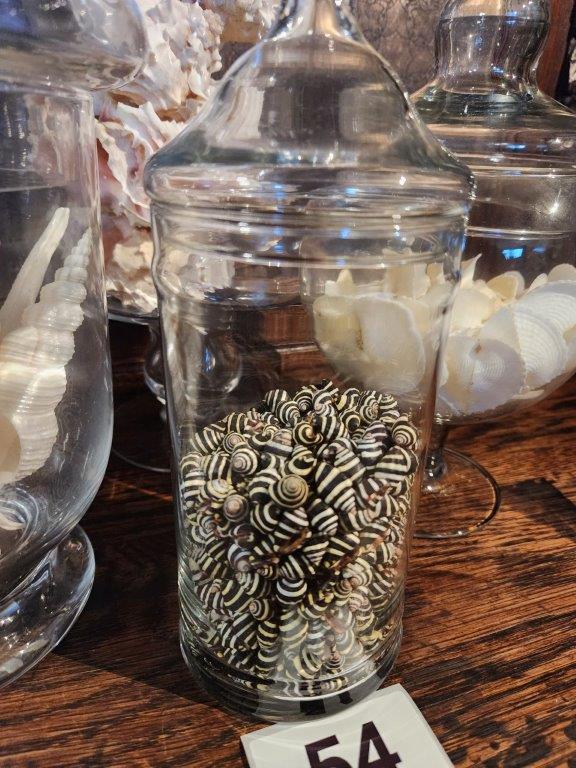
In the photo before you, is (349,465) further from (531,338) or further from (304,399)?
(531,338)

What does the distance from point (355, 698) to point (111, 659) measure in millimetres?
134

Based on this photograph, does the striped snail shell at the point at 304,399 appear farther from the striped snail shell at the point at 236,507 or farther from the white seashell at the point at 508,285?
the white seashell at the point at 508,285

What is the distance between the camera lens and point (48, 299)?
1.00 ft

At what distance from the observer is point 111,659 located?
1.11ft

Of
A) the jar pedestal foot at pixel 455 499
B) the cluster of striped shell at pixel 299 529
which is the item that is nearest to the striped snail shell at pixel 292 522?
the cluster of striped shell at pixel 299 529

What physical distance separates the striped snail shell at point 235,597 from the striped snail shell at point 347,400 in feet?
0.32

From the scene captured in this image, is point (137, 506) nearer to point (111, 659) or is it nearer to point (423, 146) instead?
point (111, 659)

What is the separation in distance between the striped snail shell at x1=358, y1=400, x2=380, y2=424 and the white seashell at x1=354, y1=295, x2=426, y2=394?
0.03 meters

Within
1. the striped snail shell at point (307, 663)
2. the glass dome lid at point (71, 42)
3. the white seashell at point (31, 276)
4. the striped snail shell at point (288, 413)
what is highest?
the glass dome lid at point (71, 42)

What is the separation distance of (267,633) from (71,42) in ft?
0.93

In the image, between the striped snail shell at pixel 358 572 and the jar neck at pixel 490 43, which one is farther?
the jar neck at pixel 490 43

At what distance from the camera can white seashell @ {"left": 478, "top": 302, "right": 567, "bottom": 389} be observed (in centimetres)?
41

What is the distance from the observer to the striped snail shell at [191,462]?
297mm

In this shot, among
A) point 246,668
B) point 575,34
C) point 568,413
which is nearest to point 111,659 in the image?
point 246,668
